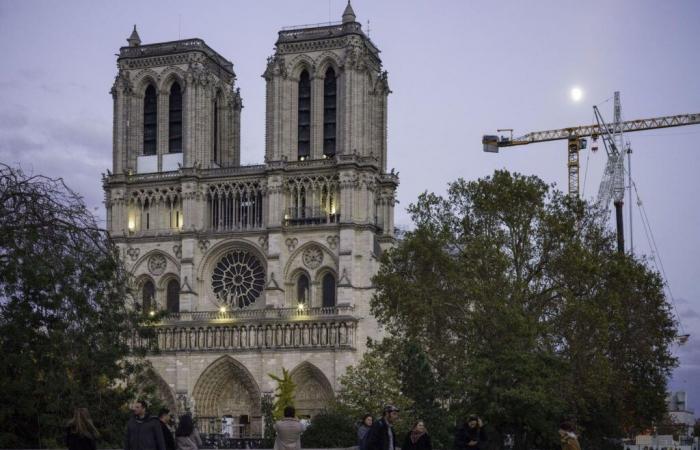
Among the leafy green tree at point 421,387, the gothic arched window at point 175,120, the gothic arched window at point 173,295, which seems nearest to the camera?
the leafy green tree at point 421,387

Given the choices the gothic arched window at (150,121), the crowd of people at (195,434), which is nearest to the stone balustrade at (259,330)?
the gothic arched window at (150,121)

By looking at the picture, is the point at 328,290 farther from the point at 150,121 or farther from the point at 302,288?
the point at 150,121

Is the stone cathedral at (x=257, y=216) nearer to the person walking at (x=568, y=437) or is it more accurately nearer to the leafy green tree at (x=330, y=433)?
the leafy green tree at (x=330, y=433)

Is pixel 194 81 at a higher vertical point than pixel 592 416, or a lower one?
higher

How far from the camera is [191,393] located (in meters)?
83.6

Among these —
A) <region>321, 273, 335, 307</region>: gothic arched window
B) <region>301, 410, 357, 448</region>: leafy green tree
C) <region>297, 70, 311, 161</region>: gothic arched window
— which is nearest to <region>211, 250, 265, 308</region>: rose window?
<region>321, 273, 335, 307</region>: gothic arched window

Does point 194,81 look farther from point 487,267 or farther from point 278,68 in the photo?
point 487,267

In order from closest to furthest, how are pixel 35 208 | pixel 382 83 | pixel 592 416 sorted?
pixel 35 208 → pixel 592 416 → pixel 382 83

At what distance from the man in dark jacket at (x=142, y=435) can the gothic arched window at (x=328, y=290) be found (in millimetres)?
60416

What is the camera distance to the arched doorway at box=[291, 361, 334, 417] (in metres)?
81.5

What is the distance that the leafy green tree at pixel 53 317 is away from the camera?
28.4 m

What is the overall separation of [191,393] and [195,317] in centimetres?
477

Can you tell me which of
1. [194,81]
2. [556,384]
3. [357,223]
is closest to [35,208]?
[556,384]

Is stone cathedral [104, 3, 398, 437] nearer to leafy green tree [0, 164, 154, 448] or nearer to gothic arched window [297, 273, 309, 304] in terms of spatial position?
gothic arched window [297, 273, 309, 304]
